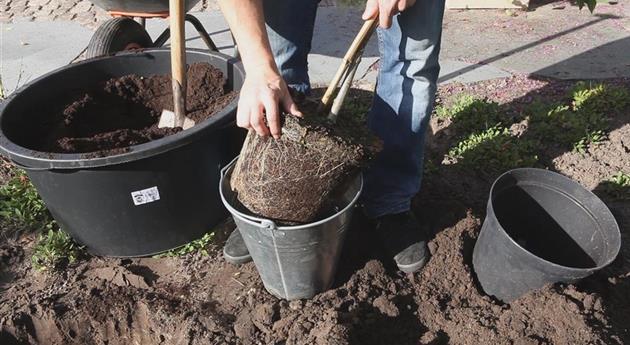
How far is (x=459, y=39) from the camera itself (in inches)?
165

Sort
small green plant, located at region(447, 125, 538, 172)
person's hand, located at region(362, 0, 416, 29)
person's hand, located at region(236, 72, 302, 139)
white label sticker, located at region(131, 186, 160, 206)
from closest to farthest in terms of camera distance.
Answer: person's hand, located at region(236, 72, 302, 139)
person's hand, located at region(362, 0, 416, 29)
white label sticker, located at region(131, 186, 160, 206)
small green plant, located at region(447, 125, 538, 172)

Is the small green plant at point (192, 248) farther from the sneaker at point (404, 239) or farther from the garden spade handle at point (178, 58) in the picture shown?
the sneaker at point (404, 239)

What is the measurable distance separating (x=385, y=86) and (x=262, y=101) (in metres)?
0.74


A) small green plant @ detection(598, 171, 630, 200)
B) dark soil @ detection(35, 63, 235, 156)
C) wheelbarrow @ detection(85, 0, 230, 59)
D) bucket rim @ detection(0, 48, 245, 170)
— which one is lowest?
small green plant @ detection(598, 171, 630, 200)

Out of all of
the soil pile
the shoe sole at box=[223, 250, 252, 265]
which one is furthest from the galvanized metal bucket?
the shoe sole at box=[223, 250, 252, 265]

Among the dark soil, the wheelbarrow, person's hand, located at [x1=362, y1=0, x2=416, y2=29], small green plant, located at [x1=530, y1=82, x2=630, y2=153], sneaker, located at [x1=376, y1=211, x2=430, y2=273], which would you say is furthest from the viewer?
small green plant, located at [x1=530, y1=82, x2=630, y2=153]

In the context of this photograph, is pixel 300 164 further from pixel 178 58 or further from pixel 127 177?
pixel 178 58

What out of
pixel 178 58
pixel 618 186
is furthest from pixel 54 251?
pixel 618 186

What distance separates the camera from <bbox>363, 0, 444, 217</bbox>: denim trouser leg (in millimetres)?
1908

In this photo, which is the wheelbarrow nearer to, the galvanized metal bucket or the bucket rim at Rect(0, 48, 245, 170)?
the bucket rim at Rect(0, 48, 245, 170)

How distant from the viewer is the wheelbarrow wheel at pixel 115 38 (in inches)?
108

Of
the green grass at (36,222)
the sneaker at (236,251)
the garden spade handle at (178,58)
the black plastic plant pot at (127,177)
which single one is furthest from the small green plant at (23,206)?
the sneaker at (236,251)

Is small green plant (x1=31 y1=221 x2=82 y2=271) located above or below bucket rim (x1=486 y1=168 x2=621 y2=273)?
below

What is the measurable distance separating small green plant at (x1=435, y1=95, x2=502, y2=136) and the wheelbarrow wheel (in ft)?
5.97
